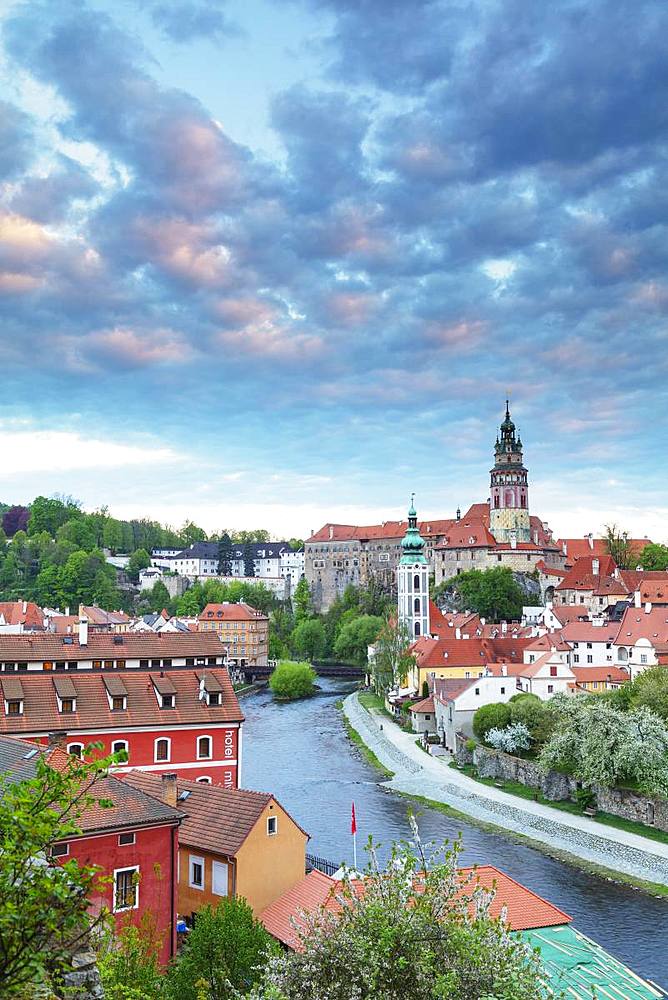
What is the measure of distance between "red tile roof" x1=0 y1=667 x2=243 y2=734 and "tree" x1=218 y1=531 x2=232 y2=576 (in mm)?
124642

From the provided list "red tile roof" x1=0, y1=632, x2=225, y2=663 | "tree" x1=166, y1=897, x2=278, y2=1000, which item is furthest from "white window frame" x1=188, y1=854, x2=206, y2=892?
"red tile roof" x1=0, y1=632, x2=225, y2=663

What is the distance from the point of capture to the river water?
2739cm

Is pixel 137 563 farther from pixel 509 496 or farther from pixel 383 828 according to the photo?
pixel 383 828

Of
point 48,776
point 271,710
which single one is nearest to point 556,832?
point 48,776

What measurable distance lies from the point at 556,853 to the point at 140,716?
16.3m

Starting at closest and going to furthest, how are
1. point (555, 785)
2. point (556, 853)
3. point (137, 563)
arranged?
point (556, 853)
point (555, 785)
point (137, 563)

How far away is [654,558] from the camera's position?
105m

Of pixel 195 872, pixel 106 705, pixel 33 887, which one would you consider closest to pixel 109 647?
pixel 106 705

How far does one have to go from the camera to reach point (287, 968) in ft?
35.3

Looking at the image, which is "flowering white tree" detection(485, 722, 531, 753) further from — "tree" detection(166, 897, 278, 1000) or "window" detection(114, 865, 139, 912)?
"tree" detection(166, 897, 278, 1000)

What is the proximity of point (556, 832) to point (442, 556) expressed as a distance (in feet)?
267

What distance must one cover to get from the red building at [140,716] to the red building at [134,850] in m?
9.33

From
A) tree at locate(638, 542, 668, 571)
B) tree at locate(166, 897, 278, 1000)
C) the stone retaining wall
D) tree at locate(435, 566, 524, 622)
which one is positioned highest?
tree at locate(638, 542, 668, 571)

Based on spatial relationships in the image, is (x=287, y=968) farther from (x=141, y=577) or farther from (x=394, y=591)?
(x=141, y=577)
